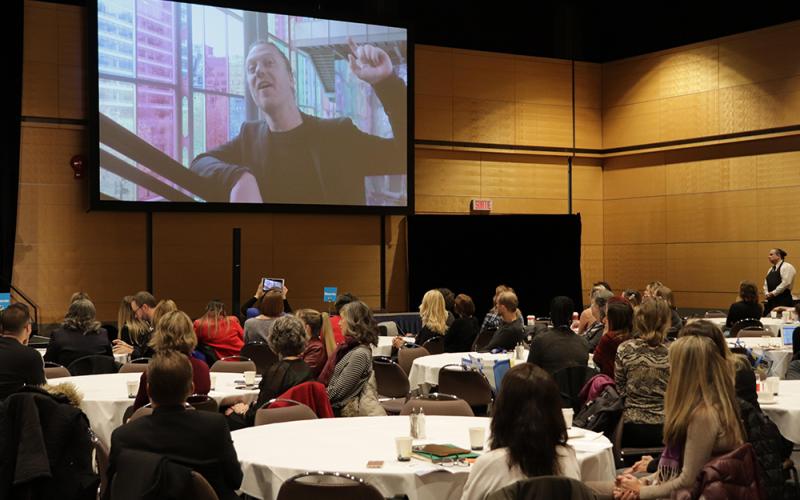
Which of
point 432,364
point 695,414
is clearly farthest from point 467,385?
point 695,414

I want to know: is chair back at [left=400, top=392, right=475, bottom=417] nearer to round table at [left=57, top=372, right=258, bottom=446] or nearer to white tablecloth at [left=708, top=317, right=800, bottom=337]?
round table at [left=57, top=372, right=258, bottom=446]

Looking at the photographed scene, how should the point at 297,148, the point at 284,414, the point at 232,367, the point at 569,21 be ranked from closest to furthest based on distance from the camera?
the point at 284,414 → the point at 232,367 → the point at 297,148 → the point at 569,21

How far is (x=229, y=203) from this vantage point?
14.9 meters

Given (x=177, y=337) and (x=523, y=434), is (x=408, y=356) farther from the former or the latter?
(x=523, y=434)

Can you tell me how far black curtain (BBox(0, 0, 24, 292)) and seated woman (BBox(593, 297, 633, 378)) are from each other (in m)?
9.98

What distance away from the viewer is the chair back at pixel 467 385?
23.7 ft

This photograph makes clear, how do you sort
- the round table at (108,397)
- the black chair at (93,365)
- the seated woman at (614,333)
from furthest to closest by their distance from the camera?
1. the black chair at (93,365)
2. the seated woman at (614,333)
3. the round table at (108,397)

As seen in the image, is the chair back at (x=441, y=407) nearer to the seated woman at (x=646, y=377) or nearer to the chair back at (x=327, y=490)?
the seated woman at (x=646, y=377)

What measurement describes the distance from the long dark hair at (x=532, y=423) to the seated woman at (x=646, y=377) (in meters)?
2.56

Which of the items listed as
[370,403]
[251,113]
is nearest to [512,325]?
[370,403]

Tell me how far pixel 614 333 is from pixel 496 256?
33.2ft

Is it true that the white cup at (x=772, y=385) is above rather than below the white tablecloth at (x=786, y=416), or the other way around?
above

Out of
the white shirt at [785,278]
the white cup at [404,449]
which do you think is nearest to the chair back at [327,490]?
the white cup at [404,449]

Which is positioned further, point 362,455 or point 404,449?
point 362,455
